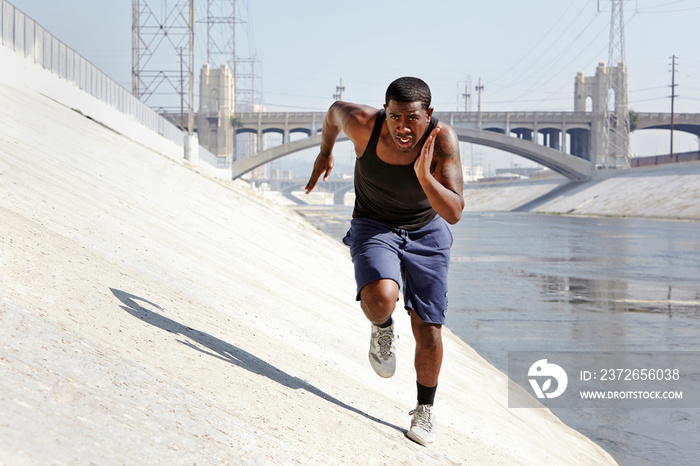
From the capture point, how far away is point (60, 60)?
20.8 metres

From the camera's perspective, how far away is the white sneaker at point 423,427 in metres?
3.46

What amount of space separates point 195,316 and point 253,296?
132cm

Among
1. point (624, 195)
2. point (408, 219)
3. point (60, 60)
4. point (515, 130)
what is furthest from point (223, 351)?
point (515, 130)

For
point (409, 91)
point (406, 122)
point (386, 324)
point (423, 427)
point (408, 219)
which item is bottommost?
point (423, 427)

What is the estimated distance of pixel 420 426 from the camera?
349 cm

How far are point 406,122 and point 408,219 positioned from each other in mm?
557

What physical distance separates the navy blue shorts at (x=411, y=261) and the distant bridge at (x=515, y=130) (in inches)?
2876

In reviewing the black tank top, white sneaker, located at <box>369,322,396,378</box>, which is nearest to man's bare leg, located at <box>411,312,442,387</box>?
white sneaker, located at <box>369,322,396,378</box>

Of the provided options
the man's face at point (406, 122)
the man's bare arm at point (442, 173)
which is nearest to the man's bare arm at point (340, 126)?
the man's face at point (406, 122)

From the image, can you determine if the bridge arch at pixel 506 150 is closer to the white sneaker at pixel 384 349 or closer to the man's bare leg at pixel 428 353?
the white sneaker at pixel 384 349

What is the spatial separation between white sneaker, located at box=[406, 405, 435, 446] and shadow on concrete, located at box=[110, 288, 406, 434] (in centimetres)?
17

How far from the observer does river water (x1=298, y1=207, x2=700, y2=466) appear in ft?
15.6

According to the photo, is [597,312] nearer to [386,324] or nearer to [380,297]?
[386,324]

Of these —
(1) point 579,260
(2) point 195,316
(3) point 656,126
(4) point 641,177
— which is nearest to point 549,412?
(2) point 195,316
